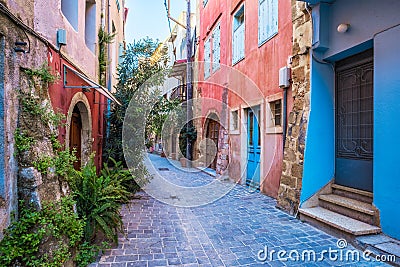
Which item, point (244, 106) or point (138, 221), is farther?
point (244, 106)

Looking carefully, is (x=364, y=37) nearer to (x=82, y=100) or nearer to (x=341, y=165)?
(x=341, y=165)

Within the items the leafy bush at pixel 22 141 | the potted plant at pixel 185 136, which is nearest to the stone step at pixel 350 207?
the leafy bush at pixel 22 141

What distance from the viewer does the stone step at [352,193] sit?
4130 millimetres

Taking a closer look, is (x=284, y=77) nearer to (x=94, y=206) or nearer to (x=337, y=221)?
(x=337, y=221)

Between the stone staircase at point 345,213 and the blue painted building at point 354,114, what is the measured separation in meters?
0.02

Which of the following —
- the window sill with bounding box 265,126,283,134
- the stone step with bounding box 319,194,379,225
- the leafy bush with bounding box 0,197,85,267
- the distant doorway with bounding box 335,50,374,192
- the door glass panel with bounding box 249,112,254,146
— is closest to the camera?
the leafy bush with bounding box 0,197,85,267

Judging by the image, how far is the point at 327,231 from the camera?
13.7 ft

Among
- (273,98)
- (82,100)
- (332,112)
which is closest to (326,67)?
(332,112)

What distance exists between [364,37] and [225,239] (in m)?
3.56

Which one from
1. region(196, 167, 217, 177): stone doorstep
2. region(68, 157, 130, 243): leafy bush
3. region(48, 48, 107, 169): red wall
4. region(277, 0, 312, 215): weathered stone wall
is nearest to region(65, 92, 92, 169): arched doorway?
region(48, 48, 107, 169): red wall

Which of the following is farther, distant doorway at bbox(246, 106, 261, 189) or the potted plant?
the potted plant

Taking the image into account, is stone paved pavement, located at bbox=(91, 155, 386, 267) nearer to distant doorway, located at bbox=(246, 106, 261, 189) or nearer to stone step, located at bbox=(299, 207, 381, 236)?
stone step, located at bbox=(299, 207, 381, 236)

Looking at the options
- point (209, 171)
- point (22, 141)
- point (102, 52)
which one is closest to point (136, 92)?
point (102, 52)

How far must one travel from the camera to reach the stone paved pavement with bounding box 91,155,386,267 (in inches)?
130
